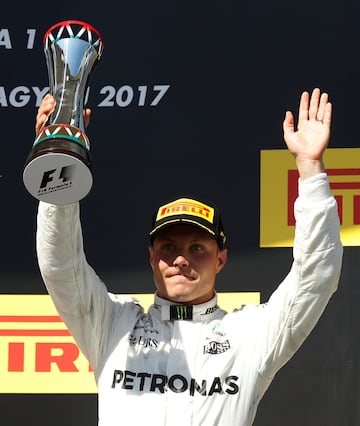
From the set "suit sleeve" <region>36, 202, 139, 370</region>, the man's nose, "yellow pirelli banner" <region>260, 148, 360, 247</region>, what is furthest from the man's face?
"yellow pirelli banner" <region>260, 148, 360, 247</region>

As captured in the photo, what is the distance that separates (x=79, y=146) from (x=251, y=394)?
0.57m

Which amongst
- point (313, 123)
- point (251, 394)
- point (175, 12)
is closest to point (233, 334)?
point (251, 394)

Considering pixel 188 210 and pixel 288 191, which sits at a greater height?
pixel 288 191

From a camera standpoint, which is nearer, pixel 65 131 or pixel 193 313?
pixel 65 131

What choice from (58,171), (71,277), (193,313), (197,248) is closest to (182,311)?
(193,313)

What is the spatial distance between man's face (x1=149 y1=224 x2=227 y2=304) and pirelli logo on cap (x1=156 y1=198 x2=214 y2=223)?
0.03 meters

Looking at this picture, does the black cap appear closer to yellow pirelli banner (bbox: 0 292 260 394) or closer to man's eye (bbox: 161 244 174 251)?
man's eye (bbox: 161 244 174 251)

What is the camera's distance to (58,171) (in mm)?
1758

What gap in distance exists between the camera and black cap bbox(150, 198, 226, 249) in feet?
6.49

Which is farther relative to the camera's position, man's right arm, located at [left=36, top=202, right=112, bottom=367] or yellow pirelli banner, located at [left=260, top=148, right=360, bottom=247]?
yellow pirelli banner, located at [left=260, top=148, right=360, bottom=247]

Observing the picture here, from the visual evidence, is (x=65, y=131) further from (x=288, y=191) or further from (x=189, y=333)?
(x=288, y=191)

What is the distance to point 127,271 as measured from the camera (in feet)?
8.70

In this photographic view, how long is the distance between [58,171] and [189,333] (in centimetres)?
43

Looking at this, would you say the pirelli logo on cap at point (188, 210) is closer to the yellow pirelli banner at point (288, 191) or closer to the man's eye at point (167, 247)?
the man's eye at point (167, 247)
